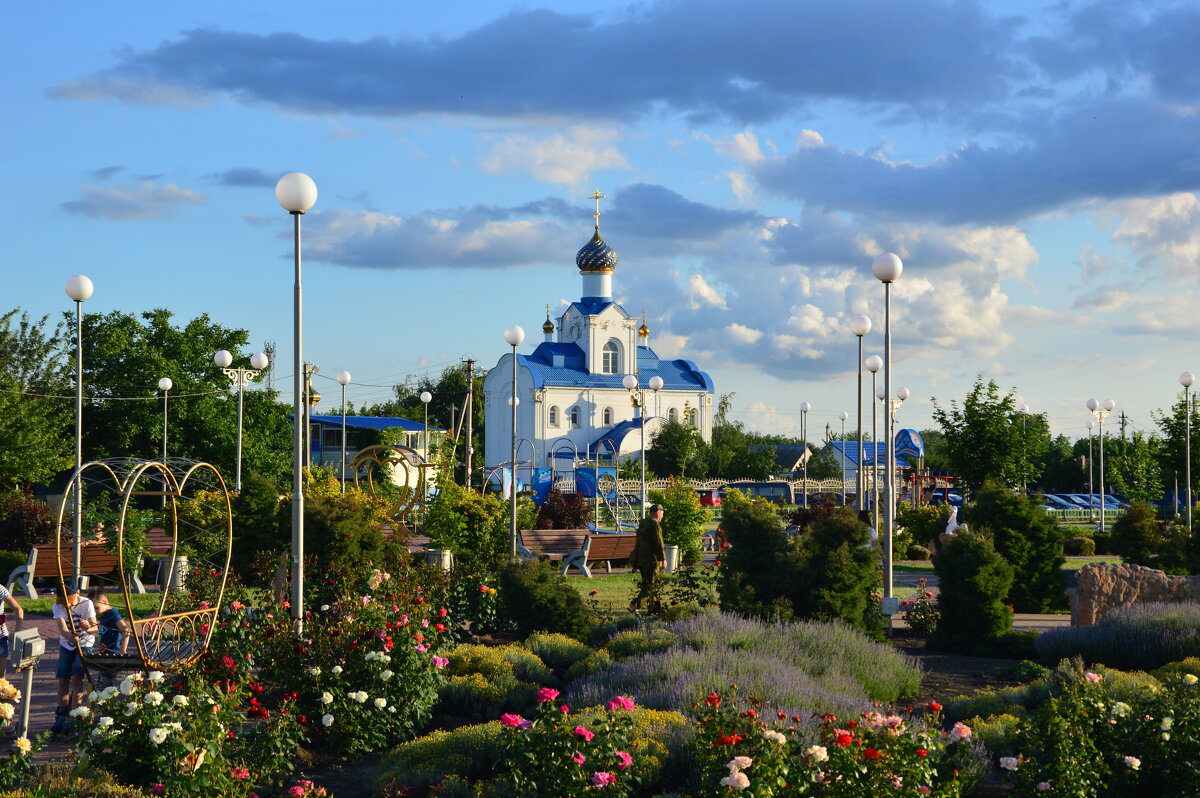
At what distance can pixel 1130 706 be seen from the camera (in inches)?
262

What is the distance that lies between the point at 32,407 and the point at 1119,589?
23716 millimetres

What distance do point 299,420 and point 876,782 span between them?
622cm

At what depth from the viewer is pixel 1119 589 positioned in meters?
12.5

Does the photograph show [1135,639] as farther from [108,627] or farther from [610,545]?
[610,545]

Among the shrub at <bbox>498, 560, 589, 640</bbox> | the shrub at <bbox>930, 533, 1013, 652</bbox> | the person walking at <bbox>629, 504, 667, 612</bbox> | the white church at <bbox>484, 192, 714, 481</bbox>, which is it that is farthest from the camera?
the white church at <bbox>484, 192, 714, 481</bbox>

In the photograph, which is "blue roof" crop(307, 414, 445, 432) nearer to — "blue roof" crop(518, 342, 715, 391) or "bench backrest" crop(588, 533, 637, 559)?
"blue roof" crop(518, 342, 715, 391)

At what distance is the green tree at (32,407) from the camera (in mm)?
25062

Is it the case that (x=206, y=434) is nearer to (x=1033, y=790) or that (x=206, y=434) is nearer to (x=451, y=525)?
(x=451, y=525)

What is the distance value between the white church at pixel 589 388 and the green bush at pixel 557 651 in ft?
163

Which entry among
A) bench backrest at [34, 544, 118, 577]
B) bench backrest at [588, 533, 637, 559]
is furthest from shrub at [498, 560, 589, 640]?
bench backrest at [588, 533, 637, 559]

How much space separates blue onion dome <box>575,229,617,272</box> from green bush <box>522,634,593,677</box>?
57.2 metres

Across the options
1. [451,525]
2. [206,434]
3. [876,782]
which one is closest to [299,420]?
[876,782]

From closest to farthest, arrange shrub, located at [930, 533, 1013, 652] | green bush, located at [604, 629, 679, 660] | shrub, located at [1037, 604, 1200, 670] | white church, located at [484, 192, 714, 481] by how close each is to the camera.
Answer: green bush, located at [604, 629, 679, 660] → shrub, located at [1037, 604, 1200, 670] → shrub, located at [930, 533, 1013, 652] → white church, located at [484, 192, 714, 481]

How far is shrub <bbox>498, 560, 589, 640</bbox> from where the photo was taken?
11.3 meters
